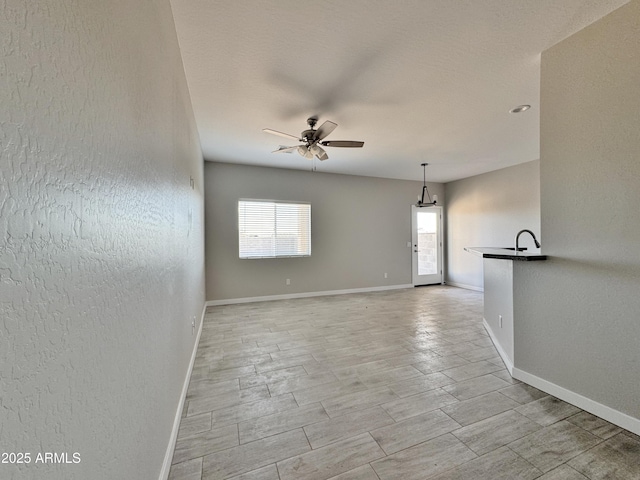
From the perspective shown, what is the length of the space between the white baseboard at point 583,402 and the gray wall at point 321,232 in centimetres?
396

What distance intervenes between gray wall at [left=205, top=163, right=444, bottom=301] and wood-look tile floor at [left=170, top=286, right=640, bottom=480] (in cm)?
206

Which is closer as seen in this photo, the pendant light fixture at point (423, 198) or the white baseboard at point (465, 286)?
the pendant light fixture at point (423, 198)

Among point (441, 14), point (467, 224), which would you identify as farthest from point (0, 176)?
point (467, 224)

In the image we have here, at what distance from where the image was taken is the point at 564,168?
202 centimetres

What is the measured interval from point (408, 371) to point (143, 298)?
2311 mm

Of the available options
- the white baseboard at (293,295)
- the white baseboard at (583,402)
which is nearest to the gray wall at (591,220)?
the white baseboard at (583,402)

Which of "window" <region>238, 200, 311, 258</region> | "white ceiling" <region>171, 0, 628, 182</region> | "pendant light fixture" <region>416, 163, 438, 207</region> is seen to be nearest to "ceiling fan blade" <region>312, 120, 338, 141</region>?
"white ceiling" <region>171, 0, 628, 182</region>

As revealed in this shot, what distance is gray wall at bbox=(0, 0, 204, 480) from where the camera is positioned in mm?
427

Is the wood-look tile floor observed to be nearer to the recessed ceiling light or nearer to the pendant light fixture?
the recessed ceiling light

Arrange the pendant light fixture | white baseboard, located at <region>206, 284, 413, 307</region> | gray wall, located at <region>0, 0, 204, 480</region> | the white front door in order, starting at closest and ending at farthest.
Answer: gray wall, located at <region>0, 0, 204, 480</region> → white baseboard, located at <region>206, 284, 413, 307</region> → the pendant light fixture → the white front door

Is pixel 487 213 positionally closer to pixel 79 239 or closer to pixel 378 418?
pixel 378 418

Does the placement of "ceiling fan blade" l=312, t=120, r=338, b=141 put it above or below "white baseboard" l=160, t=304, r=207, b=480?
above

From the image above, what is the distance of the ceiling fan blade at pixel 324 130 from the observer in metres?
2.73

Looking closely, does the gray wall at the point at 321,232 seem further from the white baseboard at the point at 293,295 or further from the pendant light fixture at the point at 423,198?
the pendant light fixture at the point at 423,198
